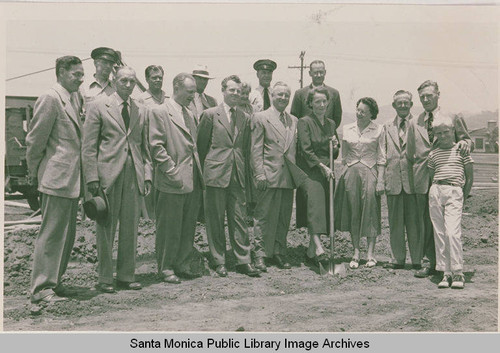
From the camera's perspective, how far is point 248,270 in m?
6.64

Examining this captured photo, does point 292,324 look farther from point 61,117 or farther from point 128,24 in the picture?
point 128,24

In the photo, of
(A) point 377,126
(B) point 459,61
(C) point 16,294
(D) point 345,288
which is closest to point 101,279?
(C) point 16,294

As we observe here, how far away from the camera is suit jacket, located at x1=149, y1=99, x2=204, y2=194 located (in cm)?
624

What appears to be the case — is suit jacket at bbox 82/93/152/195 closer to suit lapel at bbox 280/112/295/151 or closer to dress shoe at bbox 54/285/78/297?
dress shoe at bbox 54/285/78/297

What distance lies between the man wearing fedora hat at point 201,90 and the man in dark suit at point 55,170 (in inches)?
79.8

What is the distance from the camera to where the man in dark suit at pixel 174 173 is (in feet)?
20.5

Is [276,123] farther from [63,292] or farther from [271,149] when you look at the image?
[63,292]

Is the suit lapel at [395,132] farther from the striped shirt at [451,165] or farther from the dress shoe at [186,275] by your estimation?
the dress shoe at [186,275]

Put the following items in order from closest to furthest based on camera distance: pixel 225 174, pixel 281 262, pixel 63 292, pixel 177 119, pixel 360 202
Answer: pixel 63 292, pixel 177 119, pixel 225 174, pixel 281 262, pixel 360 202

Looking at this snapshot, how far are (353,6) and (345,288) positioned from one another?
3.41 meters

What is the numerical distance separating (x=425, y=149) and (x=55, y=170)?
416cm

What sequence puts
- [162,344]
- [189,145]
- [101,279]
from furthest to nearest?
[189,145]
[101,279]
[162,344]

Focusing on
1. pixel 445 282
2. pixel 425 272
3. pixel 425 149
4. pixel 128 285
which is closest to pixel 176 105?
pixel 128 285

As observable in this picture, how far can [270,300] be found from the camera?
6066 mm
